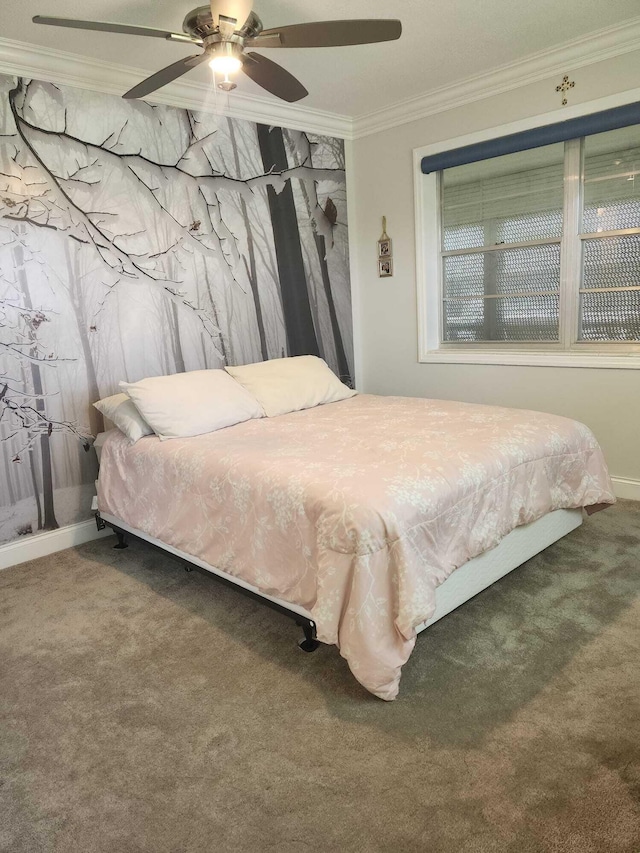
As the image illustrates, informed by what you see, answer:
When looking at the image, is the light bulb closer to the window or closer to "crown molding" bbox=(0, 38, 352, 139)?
"crown molding" bbox=(0, 38, 352, 139)

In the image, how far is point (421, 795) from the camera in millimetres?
1467

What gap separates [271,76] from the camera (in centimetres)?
241

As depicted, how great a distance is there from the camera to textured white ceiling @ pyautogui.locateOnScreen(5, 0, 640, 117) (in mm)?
2564

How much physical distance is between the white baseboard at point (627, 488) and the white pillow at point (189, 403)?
2.11 m

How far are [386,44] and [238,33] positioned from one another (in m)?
1.14

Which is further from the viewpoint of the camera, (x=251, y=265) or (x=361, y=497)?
(x=251, y=265)

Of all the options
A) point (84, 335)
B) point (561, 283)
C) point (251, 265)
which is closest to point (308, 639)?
point (84, 335)

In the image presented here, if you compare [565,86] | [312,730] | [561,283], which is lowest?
[312,730]

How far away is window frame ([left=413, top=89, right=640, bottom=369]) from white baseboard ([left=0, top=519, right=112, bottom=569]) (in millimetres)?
2481

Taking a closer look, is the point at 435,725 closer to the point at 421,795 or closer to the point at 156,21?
the point at 421,795

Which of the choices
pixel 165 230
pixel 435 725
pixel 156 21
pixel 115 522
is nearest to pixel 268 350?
pixel 165 230

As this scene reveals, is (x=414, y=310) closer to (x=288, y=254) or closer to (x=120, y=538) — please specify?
(x=288, y=254)

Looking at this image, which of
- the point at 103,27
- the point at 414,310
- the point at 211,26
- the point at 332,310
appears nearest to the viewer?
the point at 103,27

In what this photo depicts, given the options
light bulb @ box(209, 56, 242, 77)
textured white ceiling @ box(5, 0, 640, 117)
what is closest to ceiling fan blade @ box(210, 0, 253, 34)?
light bulb @ box(209, 56, 242, 77)
